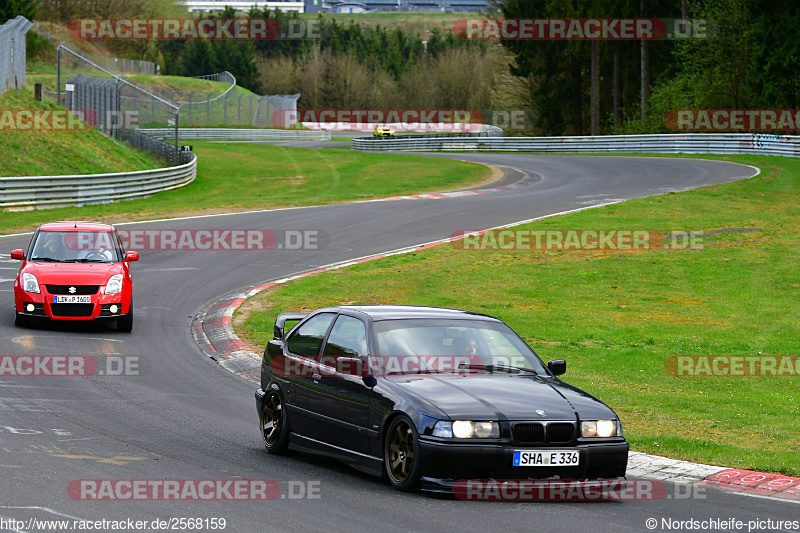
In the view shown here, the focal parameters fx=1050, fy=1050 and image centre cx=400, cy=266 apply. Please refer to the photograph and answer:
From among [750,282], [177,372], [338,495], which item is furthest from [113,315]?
[750,282]

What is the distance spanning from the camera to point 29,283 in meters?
16.2

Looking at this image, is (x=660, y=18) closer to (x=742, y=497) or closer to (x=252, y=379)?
(x=252, y=379)

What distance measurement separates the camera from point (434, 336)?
8680 millimetres

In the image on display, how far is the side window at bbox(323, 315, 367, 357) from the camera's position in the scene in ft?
28.6

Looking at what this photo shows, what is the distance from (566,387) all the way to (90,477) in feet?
12.3

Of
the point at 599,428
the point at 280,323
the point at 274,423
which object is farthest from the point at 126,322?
the point at 599,428

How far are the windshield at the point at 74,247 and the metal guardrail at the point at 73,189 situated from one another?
1630cm

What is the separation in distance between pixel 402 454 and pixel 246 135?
3023 inches

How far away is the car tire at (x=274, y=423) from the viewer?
9281 mm
